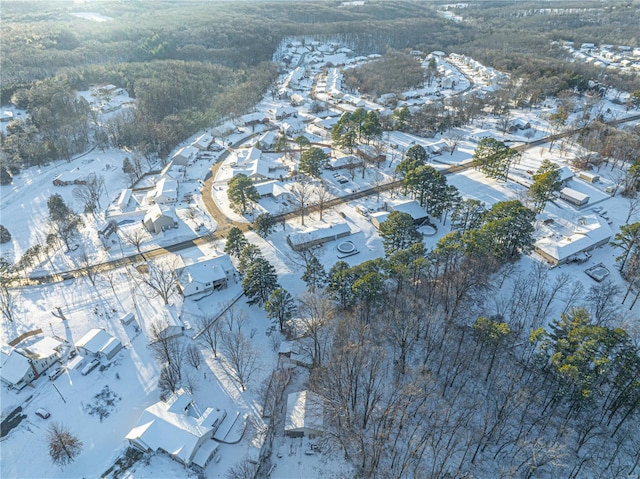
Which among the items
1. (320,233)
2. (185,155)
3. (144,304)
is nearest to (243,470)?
(144,304)

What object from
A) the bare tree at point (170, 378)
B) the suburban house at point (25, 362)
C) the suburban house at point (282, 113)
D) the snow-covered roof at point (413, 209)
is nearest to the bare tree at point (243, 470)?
the bare tree at point (170, 378)

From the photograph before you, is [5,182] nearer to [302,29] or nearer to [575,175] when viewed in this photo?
[575,175]

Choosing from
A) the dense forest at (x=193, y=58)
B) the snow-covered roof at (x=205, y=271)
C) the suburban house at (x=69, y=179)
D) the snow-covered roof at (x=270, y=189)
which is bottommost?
the suburban house at (x=69, y=179)

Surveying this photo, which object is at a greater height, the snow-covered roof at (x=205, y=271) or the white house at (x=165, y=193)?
the snow-covered roof at (x=205, y=271)

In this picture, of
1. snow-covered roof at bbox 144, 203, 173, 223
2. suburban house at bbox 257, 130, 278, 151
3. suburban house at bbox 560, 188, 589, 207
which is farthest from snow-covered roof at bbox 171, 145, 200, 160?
suburban house at bbox 560, 188, 589, 207

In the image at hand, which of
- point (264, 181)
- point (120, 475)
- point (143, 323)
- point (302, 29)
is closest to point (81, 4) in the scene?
point (302, 29)

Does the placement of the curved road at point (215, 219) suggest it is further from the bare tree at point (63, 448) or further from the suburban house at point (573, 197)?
the bare tree at point (63, 448)

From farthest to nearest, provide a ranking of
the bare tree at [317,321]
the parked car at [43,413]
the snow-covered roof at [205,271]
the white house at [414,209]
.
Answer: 1. the white house at [414,209]
2. the snow-covered roof at [205,271]
3. the bare tree at [317,321]
4. the parked car at [43,413]
